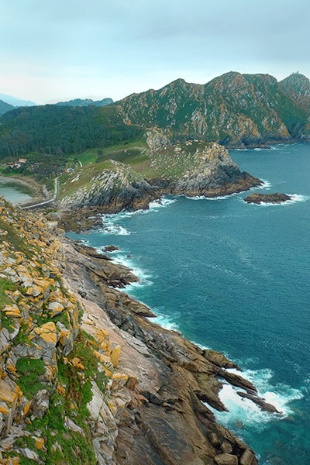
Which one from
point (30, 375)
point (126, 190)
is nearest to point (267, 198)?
point (126, 190)

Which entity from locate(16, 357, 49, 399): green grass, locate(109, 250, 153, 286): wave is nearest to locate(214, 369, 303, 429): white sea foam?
locate(16, 357, 49, 399): green grass

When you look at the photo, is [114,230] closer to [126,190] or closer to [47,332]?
[126,190]

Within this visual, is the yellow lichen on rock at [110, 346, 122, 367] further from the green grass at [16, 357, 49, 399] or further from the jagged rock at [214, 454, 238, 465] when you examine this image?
the jagged rock at [214, 454, 238, 465]

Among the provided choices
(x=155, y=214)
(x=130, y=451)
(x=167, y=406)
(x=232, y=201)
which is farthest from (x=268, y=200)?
(x=130, y=451)

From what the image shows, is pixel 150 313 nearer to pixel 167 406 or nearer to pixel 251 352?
pixel 251 352

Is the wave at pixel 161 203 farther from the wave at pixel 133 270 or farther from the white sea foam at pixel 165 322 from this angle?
the white sea foam at pixel 165 322
